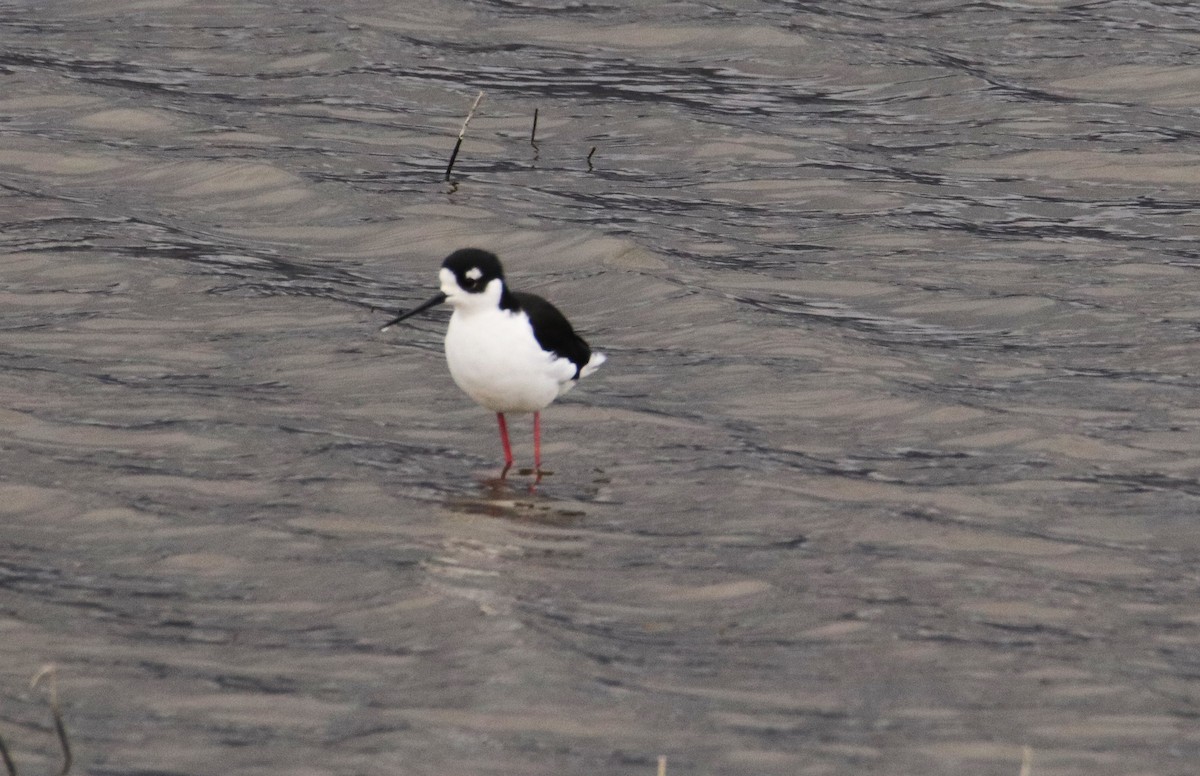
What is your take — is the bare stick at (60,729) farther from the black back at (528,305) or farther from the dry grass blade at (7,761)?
the black back at (528,305)

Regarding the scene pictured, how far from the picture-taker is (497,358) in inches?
361

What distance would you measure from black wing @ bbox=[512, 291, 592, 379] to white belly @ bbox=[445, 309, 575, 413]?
0.26ft

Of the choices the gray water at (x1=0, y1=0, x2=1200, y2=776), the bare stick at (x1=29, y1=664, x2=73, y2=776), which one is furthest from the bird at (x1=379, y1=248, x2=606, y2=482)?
the bare stick at (x1=29, y1=664, x2=73, y2=776)

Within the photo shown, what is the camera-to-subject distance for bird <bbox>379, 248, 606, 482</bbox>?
9156 millimetres

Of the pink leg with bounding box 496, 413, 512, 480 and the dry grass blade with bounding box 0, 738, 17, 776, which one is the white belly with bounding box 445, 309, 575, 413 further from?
the dry grass blade with bounding box 0, 738, 17, 776

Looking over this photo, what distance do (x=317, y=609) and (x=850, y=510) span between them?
8.43 feet

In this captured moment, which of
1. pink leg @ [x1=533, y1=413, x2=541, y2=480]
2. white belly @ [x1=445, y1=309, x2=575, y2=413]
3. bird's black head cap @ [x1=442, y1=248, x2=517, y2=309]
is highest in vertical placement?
bird's black head cap @ [x1=442, y1=248, x2=517, y2=309]

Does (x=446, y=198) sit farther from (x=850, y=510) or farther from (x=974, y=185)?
(x=850, y=510)

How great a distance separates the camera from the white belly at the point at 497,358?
9.20 m

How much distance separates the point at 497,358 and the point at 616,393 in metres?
1.76

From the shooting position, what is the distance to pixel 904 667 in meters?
7.34

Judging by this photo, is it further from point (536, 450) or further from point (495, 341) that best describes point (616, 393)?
point (495, 341)

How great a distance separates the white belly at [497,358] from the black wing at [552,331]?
8cm

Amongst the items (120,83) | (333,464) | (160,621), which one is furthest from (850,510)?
(120,83)
